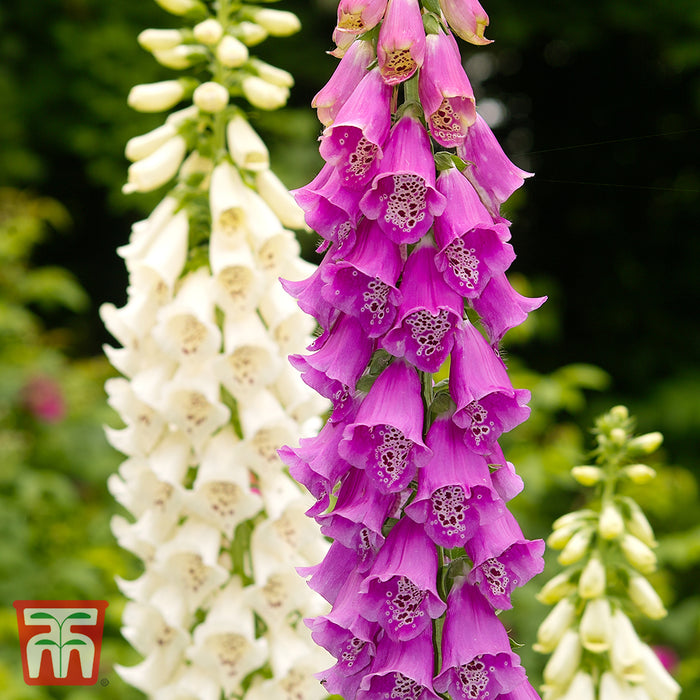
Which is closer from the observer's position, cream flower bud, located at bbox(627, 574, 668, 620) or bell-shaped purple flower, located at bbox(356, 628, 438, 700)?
bell-shaped purple flower, located at bbox(356, 628, 438, 700)

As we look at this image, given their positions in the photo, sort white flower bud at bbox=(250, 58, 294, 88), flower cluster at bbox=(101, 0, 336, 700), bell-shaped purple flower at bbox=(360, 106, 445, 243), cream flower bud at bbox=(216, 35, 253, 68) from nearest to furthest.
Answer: bell-shaped purple flower at bbox=(360, 106, 445, 243), flower cluster at bbox=(101, 0, 336, 700), cream flower bud at bbox=(216, 35, 253, 68), white flower bud at bbox=(250, 58, 294, 88)

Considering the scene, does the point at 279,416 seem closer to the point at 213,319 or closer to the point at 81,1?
the point at 213,319

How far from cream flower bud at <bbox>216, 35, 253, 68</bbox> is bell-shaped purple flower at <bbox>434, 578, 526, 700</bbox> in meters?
1.62

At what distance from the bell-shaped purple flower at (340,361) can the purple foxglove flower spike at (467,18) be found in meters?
0.47

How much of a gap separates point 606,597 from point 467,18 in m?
1.34

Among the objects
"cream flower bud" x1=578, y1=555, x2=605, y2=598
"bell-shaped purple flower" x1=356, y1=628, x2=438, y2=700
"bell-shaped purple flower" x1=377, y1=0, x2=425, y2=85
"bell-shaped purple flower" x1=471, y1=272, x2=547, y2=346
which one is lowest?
"bell-shaped purple flower" x1=356, y1=628, x2=438, y2=700

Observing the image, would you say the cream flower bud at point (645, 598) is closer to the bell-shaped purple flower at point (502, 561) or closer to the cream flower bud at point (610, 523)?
the cream flower bud at point (610, 523)

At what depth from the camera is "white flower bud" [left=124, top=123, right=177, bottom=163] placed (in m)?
2.63

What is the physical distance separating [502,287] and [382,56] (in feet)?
1.26

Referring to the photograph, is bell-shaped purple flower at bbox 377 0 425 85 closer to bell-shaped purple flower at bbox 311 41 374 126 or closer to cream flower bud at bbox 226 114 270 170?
bell-shaped purple flower at bbox 311 41 374 126

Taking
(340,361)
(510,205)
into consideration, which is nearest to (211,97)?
(340,361)

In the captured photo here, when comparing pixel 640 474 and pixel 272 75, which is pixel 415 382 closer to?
pixel 640 474

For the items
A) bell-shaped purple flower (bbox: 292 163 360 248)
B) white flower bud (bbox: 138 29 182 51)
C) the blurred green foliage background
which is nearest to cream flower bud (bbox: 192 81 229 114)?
white flower bud (bbox: 138 29 182 51)

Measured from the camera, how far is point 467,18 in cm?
150
